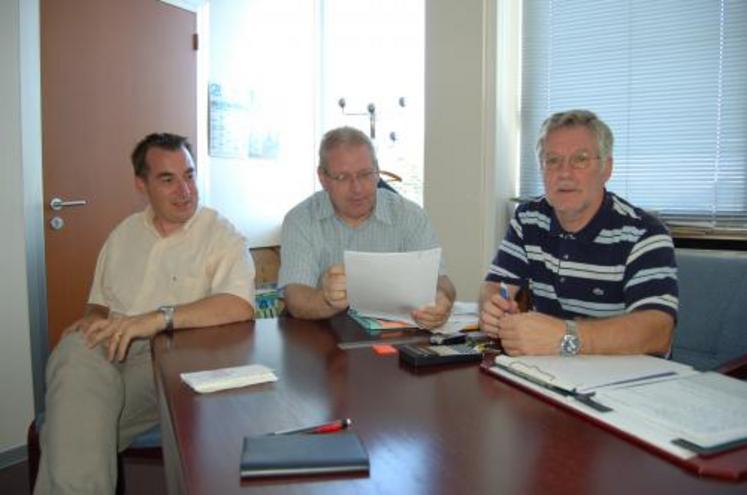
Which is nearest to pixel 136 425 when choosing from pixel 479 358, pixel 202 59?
pixel 479 358

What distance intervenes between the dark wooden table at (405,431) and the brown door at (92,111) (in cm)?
197

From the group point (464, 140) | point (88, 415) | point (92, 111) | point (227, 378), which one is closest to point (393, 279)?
point (227, 378)

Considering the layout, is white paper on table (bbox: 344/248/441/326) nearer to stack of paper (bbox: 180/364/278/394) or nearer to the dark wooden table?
the dark wooden table

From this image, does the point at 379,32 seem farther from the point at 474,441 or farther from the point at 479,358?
the point at 474,441

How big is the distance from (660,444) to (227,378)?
0.70 metres

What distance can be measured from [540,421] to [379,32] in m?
3.97

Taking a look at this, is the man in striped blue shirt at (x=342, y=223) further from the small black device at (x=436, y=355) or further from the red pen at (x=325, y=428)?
the red pen at (x=325, y=428)

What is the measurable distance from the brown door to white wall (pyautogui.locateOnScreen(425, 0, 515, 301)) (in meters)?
1.58

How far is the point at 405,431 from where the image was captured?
0.88 m

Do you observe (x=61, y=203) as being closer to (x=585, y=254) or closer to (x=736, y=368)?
(x=585, y=254)

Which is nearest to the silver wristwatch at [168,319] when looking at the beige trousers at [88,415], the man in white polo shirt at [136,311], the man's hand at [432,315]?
the man in white polo shirt at [136,311]

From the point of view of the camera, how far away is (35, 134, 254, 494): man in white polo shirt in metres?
1.29

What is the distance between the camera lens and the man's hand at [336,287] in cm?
156

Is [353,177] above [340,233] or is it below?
above
